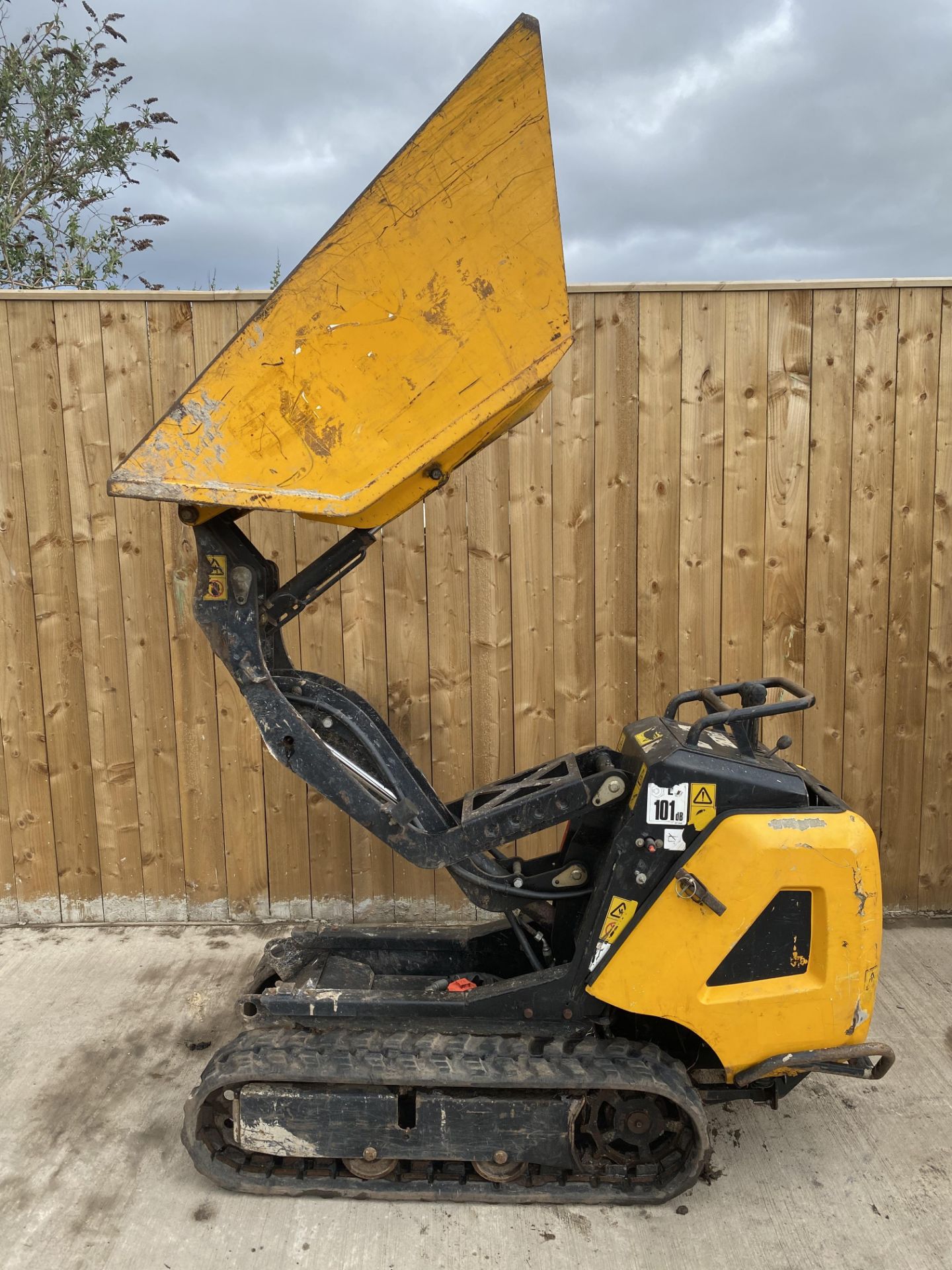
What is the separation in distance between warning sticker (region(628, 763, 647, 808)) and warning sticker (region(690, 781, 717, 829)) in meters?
0.14

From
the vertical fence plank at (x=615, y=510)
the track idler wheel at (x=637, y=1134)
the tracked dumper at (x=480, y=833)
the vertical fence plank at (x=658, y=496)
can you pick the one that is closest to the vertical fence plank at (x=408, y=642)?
the vertical fence plank at (x=615, y=510)

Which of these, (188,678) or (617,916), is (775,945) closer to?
(617,916)

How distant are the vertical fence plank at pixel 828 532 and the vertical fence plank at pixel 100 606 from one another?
3.49 m

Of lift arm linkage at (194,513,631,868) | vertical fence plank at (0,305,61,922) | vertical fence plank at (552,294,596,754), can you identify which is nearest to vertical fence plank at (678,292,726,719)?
vertical fence plank at (552,294,596,754)

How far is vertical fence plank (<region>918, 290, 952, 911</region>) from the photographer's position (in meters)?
4.20

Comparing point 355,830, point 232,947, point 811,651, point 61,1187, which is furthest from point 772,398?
point 61,1187

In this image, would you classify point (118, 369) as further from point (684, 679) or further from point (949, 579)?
point (949, 579)

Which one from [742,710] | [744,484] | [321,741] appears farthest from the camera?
[744,484]

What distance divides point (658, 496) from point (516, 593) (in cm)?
86

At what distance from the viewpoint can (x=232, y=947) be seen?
4.21 metres


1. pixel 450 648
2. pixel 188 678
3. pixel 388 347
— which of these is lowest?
pixel 188 678

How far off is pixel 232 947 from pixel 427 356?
318 cm

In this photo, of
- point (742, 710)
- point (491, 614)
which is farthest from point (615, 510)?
point (742, 710)

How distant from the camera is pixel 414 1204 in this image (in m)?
2.63
